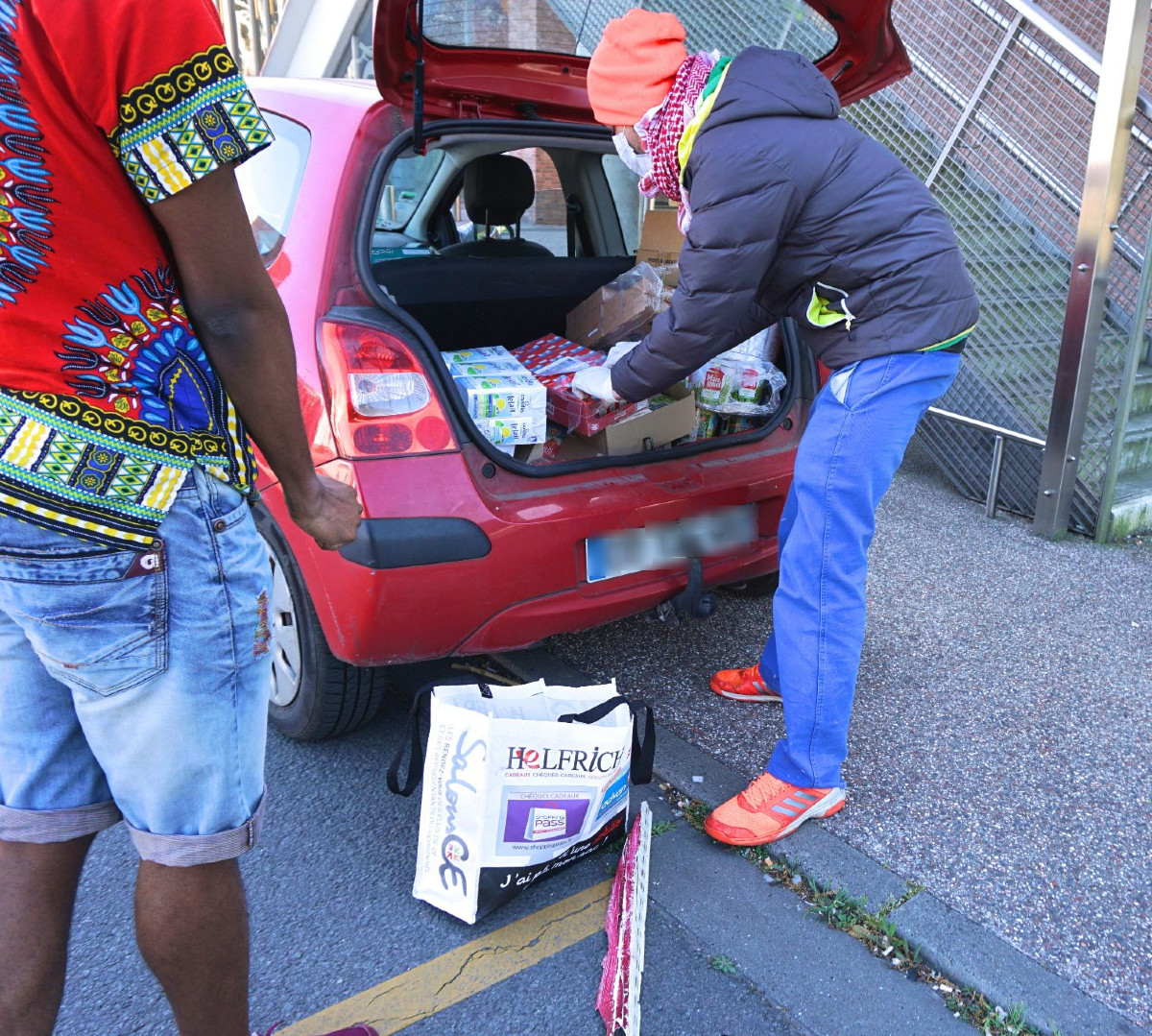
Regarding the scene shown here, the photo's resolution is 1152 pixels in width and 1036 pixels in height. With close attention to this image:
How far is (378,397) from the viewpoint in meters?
2.13

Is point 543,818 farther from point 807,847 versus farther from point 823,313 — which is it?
point 823,313

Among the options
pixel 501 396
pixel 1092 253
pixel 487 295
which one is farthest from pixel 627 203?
pixel 501 396

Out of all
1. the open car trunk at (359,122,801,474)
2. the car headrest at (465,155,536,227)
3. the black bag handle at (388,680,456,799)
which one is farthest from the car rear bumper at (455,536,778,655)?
the car headrest at (465,155,536,227)

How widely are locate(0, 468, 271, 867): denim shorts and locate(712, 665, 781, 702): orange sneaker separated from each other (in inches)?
71.6

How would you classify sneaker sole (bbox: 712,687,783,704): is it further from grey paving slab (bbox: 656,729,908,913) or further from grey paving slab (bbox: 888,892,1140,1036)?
grey paving slab (bbox: 888,892,1140,1036)

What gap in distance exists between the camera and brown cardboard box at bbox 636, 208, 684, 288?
319 centimetres

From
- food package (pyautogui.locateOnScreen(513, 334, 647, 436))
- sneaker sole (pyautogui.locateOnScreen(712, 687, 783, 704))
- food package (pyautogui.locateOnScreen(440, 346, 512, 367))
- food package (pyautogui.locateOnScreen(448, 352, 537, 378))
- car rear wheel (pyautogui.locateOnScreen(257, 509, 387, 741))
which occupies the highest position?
food package (pyautogui.locateOnScreen(448, 352, 537, 378))

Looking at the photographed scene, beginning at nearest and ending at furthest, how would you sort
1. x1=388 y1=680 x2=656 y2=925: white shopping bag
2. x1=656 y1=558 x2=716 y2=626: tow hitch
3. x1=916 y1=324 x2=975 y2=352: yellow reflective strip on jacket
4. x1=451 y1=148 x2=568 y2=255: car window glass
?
1. x1=388 y1=680 x2=656 y2=925: white shopping bag
2. x1=916 y1=324 x2=975 y2=352: yellow reflective strip on jacket
3. x1=656 y1=558 x2=716 y2=626: tow hitch
4. x1=451 y1=148 x2=568 y2=255: car window glass

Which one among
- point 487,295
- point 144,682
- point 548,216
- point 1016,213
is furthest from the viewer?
point 1016,213

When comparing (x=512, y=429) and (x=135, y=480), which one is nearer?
(x=135, y=480)

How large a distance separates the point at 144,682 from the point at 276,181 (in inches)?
69.9

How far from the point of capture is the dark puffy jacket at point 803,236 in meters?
1.98

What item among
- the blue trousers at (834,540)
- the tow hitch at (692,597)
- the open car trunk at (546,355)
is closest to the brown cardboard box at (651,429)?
the open car trunk at (546,355)

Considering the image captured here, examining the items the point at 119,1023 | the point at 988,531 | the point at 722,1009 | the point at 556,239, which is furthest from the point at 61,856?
the point at 988,531
